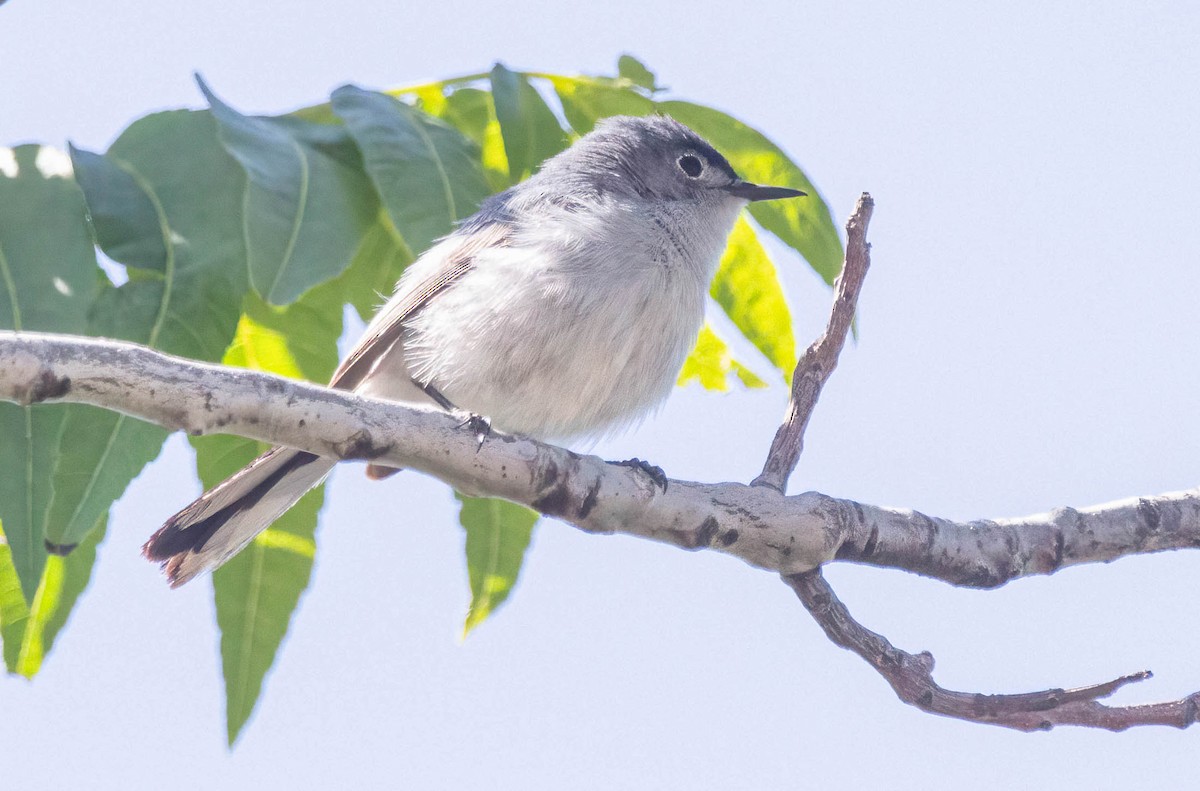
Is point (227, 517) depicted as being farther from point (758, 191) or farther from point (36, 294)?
point (758, 191)

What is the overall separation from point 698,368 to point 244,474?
1.45 meters

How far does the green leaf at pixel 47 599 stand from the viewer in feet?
8.80

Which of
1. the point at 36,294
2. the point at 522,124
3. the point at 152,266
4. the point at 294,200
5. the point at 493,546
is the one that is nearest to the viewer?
the point at 36,294

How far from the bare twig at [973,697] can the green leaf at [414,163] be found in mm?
1199

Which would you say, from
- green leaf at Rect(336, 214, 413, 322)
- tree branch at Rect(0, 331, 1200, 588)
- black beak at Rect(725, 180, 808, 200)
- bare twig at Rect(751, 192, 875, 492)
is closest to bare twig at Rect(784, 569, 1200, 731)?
tree branch at Rect(0, 331, 1200, 588)

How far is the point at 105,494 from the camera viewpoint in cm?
231

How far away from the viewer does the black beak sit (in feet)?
11.5

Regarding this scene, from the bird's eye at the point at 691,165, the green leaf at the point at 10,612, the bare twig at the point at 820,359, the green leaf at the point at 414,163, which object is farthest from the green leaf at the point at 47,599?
the bird's eye at the point at 691,165

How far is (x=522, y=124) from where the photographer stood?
10.0 feet

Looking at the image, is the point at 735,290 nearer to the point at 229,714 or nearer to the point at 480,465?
the point at 480,465

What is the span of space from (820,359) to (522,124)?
96 centimetres

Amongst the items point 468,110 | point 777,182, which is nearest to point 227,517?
point 468,110

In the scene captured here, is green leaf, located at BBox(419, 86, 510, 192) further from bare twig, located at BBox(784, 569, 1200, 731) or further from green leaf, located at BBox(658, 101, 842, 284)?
bare twig, located at BBox(784, 569, 1200, 731)

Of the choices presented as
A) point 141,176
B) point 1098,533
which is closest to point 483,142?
point 141,176
